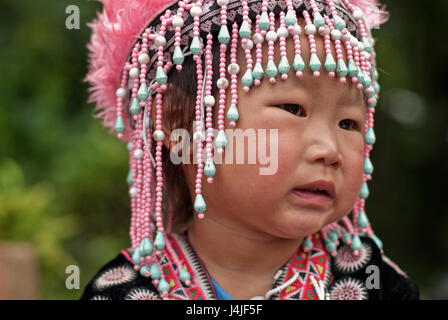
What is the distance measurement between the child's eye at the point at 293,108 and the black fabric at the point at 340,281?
1.74ft

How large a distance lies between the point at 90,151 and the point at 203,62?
8.14 feet

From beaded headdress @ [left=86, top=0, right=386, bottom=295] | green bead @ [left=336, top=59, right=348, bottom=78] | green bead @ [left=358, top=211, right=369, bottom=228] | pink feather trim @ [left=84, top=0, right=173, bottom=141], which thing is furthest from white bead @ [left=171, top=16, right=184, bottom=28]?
green bead @ [left=358, top=211, right=369, bottom=228]

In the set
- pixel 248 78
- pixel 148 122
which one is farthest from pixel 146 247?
pixel 248 78

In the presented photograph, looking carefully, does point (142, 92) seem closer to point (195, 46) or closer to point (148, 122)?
point (148, 122)

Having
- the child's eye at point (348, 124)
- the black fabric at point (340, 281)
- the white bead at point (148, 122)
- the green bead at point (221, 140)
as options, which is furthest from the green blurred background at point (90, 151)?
the child's eye at point (348, 124)

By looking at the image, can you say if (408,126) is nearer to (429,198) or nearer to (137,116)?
(429,198)

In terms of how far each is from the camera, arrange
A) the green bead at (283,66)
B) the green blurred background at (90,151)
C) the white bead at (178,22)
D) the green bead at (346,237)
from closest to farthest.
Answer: the green bead at (283,66)
the white bead at (178,22)
the green bead at (346,237)
the green blurred background at (90,151)

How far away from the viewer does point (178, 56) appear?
1522 mm

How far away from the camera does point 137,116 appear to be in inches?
64.4

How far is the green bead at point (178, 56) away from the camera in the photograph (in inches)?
60.0

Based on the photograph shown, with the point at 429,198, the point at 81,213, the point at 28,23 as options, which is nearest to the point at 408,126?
the point at 429,198

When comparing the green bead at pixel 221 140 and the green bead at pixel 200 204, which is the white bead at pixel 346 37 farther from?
the green bead at pixel 200 204
